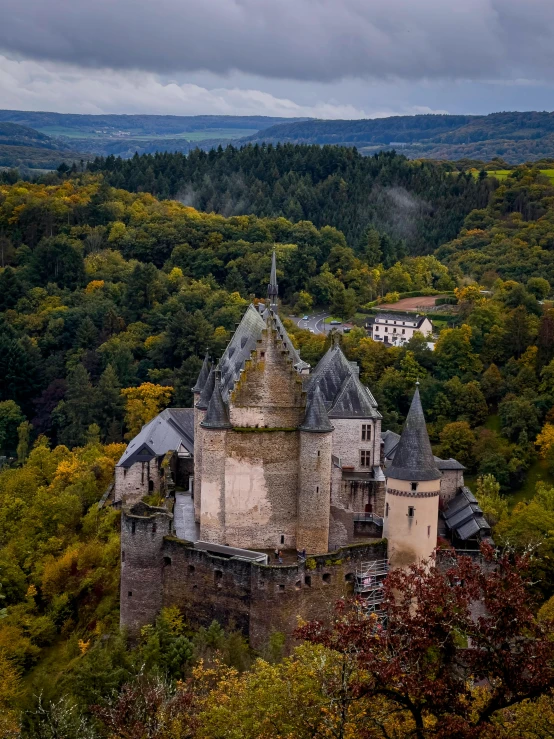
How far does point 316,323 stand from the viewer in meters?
98.4

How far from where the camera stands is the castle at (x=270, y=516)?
37062 millimetres

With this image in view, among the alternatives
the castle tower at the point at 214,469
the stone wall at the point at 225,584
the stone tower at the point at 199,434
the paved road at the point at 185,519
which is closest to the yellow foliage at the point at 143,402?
the paved road at the point at 185,519

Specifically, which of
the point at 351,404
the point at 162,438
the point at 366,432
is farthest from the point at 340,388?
the point at 162,438

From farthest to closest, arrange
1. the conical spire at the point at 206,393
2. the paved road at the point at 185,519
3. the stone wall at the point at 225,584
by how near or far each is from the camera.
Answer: the conical spire at the point at 206,393 < the paved road at the point at 185,519 < the stone wall at the point at 225,584

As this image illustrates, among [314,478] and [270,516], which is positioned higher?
[314,478]

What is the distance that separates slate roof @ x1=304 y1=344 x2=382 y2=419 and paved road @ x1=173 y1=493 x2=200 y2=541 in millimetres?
7876

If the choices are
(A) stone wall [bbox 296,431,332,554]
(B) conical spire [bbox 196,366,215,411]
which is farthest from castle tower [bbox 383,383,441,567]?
(B) conical spire [bbox 196,366,215,411]

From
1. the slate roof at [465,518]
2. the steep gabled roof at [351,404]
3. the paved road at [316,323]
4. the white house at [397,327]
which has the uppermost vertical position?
the steep gabled roof at [351,404]

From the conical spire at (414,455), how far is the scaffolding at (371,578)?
3.51m

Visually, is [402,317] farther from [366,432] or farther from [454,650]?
[454,650]

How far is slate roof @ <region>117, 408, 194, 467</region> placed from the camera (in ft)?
167

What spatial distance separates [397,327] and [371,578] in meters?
53.5

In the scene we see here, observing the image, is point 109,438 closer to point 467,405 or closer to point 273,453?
point 467,405

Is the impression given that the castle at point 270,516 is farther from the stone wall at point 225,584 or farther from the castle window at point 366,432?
the castle window at point 366,432
